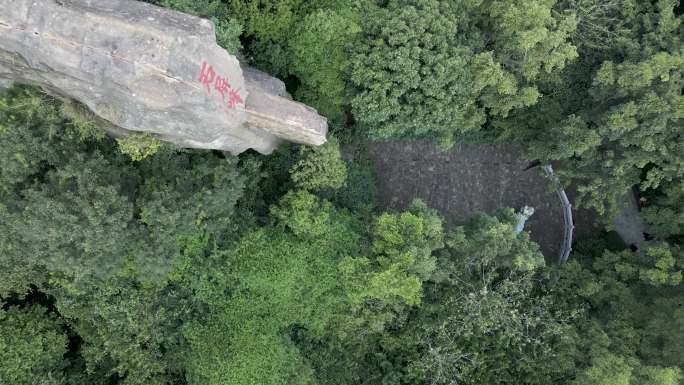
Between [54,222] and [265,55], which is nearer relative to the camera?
[54,222]

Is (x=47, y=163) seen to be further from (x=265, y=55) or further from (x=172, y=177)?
(x=265, y=55)

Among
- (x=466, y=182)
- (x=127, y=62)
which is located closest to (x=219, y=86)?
(x=127, y=62)

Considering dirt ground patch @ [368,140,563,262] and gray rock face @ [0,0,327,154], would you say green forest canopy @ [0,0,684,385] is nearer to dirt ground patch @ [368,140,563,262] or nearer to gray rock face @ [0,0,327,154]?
gray rock face @ [0,0,327,154]

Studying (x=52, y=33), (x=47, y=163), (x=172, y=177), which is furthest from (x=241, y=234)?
(x=52, y=33)

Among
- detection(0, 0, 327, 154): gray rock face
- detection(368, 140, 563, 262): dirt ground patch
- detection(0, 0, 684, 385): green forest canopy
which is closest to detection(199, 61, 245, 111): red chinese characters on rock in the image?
detection(0, 0, 327, 154): gray rock face

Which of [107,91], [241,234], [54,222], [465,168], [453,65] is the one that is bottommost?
[241,234]

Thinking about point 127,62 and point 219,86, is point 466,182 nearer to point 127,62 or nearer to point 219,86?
point 219,86
